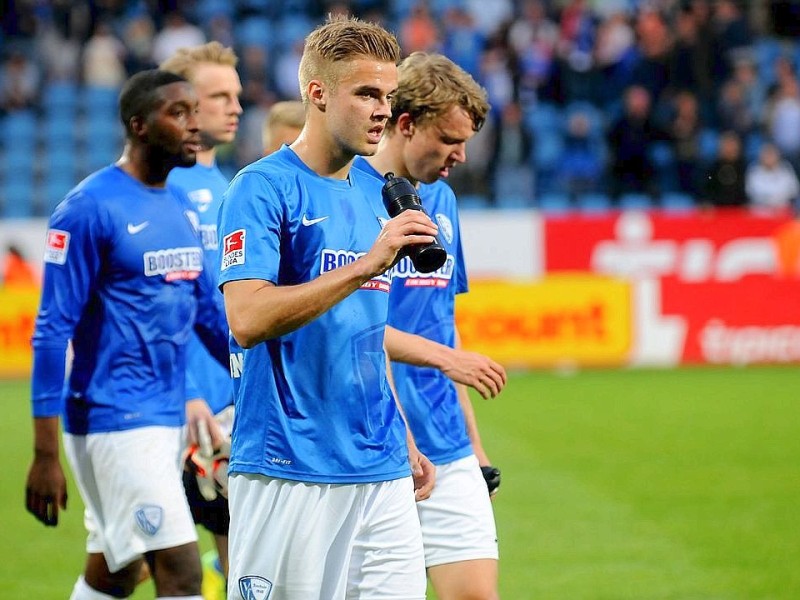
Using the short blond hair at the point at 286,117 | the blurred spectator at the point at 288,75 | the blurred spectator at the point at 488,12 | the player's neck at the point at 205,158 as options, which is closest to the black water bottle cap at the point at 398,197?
the player's neck at the point at 205,158

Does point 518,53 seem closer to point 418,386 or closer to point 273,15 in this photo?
point 273,15

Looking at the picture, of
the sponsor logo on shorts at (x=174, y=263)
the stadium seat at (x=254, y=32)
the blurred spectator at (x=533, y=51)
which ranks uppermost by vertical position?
the stadium seat at (x=254, y=32)

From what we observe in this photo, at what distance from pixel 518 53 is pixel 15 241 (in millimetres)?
8251

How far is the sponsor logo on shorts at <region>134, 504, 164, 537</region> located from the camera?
16.0ft

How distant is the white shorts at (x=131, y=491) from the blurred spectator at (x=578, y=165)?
15.0 m

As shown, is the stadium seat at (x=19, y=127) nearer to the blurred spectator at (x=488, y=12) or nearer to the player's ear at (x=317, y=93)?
the blurred spectator at (x=488, y=12)

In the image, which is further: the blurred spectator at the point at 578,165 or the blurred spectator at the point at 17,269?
the blurred spectator at the point at 578,165

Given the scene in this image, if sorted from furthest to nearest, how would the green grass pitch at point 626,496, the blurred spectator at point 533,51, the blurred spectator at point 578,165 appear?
the blurred spectator at point 533,51 < the blurred spectator at point 578,165 < the green grass pitch at point 626,496

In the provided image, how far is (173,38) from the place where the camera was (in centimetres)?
1903

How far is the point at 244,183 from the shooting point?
3592 millimetres

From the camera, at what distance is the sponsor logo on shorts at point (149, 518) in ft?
16.0

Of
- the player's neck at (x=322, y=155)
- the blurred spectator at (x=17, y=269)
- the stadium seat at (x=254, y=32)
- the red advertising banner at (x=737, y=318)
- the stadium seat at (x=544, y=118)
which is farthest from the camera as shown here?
the stadium seat at (x=544, y=118)

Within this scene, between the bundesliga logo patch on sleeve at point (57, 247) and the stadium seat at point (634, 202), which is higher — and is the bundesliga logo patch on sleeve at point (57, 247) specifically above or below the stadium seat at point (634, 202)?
below

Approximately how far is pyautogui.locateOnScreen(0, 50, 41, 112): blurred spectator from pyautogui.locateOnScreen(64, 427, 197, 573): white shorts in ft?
50.1
